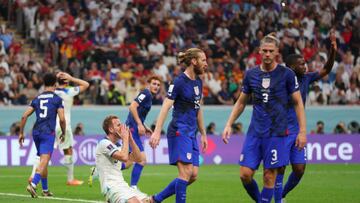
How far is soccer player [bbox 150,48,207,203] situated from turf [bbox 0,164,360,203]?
2454mm

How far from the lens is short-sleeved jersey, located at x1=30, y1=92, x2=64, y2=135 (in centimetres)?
1730

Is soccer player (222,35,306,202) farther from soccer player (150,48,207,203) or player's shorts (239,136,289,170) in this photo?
soccer player (150,48,207,203)

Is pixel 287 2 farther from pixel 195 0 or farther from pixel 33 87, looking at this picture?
pixel 33 87

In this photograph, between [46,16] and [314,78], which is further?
[46,16]

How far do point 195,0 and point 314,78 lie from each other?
793 inches

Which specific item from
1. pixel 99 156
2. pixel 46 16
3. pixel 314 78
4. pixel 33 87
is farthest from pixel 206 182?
pixel 46 16

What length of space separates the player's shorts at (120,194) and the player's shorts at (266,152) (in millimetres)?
1495

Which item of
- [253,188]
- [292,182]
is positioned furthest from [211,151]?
[253,188]

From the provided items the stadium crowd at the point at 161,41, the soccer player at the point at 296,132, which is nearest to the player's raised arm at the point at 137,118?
the soccer player at the point at 296,132

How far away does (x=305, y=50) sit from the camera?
109 feet

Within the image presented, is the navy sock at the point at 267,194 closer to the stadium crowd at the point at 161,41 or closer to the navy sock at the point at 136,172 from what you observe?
the navy sock at the point at 136,172

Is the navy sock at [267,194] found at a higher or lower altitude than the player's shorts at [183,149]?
lower

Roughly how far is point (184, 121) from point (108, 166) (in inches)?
67.4

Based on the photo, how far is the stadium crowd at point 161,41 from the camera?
30344 mm
